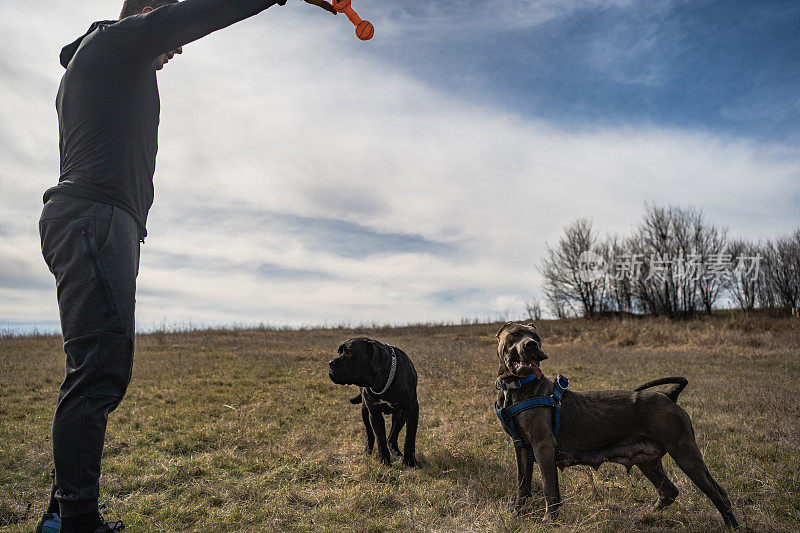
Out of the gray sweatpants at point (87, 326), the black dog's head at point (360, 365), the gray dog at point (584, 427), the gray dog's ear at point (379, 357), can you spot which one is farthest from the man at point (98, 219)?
the gray dog's ear at point (379, 357)

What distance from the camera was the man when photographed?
2.37 m

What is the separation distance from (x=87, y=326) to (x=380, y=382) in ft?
11.1

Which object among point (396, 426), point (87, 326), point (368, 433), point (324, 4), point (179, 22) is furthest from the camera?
point (368, 433)

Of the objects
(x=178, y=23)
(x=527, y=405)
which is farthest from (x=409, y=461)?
(x=178, y=23)

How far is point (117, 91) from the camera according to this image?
268 centimetres

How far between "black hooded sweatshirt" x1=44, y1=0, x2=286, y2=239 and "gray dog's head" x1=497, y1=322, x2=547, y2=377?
300 cm

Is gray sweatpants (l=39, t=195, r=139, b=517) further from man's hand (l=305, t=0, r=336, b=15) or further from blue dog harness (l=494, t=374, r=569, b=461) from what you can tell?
blue dog harness (l=494, t=374, r=569, b=461)

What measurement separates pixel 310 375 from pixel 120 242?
10.5m

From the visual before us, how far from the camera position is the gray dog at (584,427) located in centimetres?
369

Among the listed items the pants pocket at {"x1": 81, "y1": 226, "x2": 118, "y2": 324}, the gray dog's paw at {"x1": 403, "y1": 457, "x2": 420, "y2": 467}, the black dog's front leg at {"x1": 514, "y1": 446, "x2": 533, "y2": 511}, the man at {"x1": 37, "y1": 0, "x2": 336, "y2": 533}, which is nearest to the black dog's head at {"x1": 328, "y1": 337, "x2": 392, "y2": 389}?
the gray dog's paw at {"x1": 403, "y1": 457, "x2": 420, "y2": 467}

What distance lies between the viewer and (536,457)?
12.6 ft

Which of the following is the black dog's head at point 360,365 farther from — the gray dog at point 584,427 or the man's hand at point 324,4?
the man's hand at point 324,4

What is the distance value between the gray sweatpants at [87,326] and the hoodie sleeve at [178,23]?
3.13 feet

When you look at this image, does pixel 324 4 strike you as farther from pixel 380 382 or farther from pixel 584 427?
pixel 380 382
